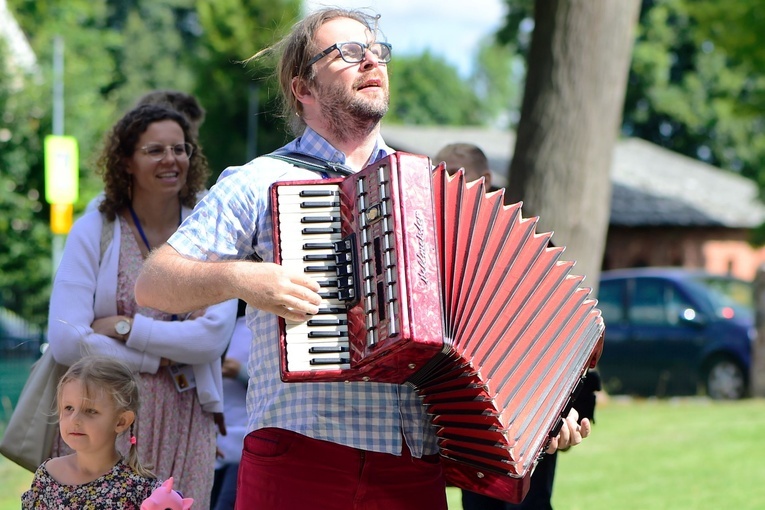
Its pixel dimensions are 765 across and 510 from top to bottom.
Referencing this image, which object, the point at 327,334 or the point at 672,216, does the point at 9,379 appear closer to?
the point at 327,334

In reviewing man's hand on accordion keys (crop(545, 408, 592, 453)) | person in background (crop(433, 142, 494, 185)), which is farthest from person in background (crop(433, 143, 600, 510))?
man's hand on accordion keys (crop(545, 408, 592, 453))

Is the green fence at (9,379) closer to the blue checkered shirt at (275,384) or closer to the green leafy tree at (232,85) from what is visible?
the blue checkered shirt at (275,384)

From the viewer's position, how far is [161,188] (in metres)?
4.15

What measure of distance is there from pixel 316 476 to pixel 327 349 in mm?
415

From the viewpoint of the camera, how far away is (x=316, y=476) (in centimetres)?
293

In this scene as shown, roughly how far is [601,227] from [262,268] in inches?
248

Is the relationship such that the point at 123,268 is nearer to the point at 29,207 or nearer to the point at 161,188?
the point at 161,188

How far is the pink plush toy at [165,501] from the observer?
316 centimetres

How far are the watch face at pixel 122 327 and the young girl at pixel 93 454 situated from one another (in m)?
0.35

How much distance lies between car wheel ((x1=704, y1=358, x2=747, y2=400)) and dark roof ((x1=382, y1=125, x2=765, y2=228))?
55.2ft

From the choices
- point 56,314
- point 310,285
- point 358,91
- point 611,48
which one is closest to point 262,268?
point 310,285

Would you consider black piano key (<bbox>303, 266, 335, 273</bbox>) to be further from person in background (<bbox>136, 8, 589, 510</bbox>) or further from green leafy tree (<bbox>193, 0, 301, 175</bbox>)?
green leafy tree (<bbox>193, 0, 301, 175</bbox>)

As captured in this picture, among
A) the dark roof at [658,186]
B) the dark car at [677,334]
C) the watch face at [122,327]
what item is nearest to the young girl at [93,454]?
the watch face at [122,327]

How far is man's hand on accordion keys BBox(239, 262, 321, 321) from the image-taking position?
2.64 m
